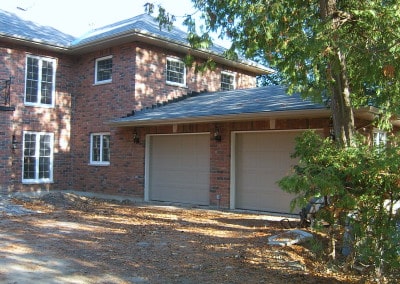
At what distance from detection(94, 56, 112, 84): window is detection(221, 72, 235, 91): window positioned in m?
4.80

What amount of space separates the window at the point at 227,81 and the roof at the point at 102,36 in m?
0.53

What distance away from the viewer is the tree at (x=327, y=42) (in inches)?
261

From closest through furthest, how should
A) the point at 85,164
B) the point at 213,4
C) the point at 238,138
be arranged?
the point at 213,4, the point at 238,138, the point at 85,164

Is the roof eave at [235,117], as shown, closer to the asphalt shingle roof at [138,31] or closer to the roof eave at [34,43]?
the asphalt shingle roof at [138,31]

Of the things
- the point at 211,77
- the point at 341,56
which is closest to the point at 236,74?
the point at 211,77

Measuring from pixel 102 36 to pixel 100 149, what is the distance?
405 centimetres

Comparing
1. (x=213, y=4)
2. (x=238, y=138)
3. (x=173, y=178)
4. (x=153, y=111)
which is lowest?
(x=173, y=178)

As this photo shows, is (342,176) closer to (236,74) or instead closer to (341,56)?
(341,56)

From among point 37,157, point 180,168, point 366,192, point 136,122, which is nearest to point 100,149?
point 37,157

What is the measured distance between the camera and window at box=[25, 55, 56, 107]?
637 inches

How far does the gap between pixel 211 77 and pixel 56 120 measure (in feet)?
20.4

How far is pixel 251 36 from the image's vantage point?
8336 millimetres

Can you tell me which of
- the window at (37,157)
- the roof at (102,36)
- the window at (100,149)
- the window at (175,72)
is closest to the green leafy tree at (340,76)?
the roof at (102,36)

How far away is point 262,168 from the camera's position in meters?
12.3
